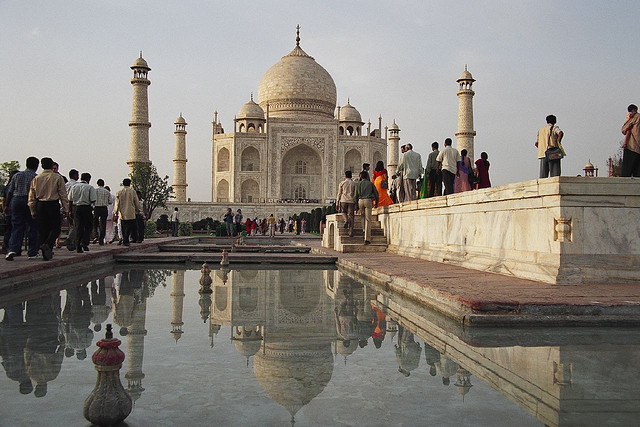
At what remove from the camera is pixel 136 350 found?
261 cm

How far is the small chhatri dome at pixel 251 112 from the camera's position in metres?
37.3

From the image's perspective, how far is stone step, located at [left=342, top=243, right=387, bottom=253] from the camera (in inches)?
363

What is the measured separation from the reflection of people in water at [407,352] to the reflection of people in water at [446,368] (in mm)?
94

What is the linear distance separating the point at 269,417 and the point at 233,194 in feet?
114

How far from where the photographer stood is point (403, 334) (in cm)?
304

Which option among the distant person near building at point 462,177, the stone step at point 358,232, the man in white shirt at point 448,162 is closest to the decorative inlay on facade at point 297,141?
the stone step at point 358,232

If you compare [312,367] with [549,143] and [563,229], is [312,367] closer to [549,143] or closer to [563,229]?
[563,229]

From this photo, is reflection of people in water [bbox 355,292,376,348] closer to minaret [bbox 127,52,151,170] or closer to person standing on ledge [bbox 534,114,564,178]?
person standing on ledge [bbox 534,114,564,178]

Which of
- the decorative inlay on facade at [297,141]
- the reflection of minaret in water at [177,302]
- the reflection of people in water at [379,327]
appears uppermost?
the decorative inlay on facade at [297,141]

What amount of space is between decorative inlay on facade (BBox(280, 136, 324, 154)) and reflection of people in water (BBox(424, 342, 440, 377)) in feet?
111

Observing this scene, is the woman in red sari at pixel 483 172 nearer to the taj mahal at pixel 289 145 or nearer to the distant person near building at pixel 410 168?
the distant person near building at pixel 410 168

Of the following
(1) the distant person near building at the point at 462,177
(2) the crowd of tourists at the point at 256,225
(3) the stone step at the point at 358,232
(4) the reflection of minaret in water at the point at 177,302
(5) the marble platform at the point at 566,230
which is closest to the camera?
(4) the reflection of minaret in water at the point at 177,302

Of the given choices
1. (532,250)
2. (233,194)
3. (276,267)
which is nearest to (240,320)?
(532,250)

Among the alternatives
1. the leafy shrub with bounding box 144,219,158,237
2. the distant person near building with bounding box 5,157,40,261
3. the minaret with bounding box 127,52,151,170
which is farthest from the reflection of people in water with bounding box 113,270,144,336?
the minaret with bounding box 127,52,151,170
